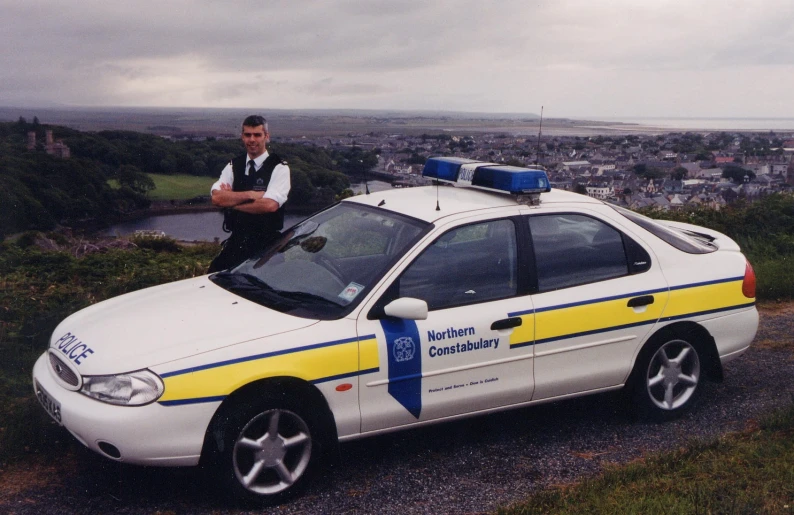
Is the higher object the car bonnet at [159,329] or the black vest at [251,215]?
the black vest at [251,215]

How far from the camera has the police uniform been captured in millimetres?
5805

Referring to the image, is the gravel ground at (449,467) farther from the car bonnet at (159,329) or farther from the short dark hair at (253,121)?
the short dark hair at (253,121)

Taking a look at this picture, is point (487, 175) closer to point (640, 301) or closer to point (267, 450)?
point (640, 301)

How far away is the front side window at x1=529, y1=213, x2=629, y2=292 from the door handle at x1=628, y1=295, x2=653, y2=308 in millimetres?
176

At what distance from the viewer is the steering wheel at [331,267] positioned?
445 centimetres

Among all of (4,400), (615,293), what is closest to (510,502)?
(615,293)

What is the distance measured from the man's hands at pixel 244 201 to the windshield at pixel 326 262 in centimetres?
45

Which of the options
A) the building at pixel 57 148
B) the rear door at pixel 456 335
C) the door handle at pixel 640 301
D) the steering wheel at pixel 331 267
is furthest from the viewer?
the building at pixel 57 148

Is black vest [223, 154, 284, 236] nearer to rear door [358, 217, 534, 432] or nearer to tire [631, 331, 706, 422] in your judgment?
rear door [358, 217, 534, 432]

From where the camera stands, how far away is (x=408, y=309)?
406 cm

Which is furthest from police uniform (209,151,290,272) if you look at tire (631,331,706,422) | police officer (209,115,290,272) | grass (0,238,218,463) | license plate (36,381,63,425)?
tire (631,331,706,422)

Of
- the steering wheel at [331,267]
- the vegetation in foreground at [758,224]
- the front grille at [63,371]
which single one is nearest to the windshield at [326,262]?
the steering wheel at [331,267]

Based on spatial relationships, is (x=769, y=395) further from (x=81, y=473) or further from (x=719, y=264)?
(x=81, y=473)

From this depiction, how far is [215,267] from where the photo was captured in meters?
5.88
